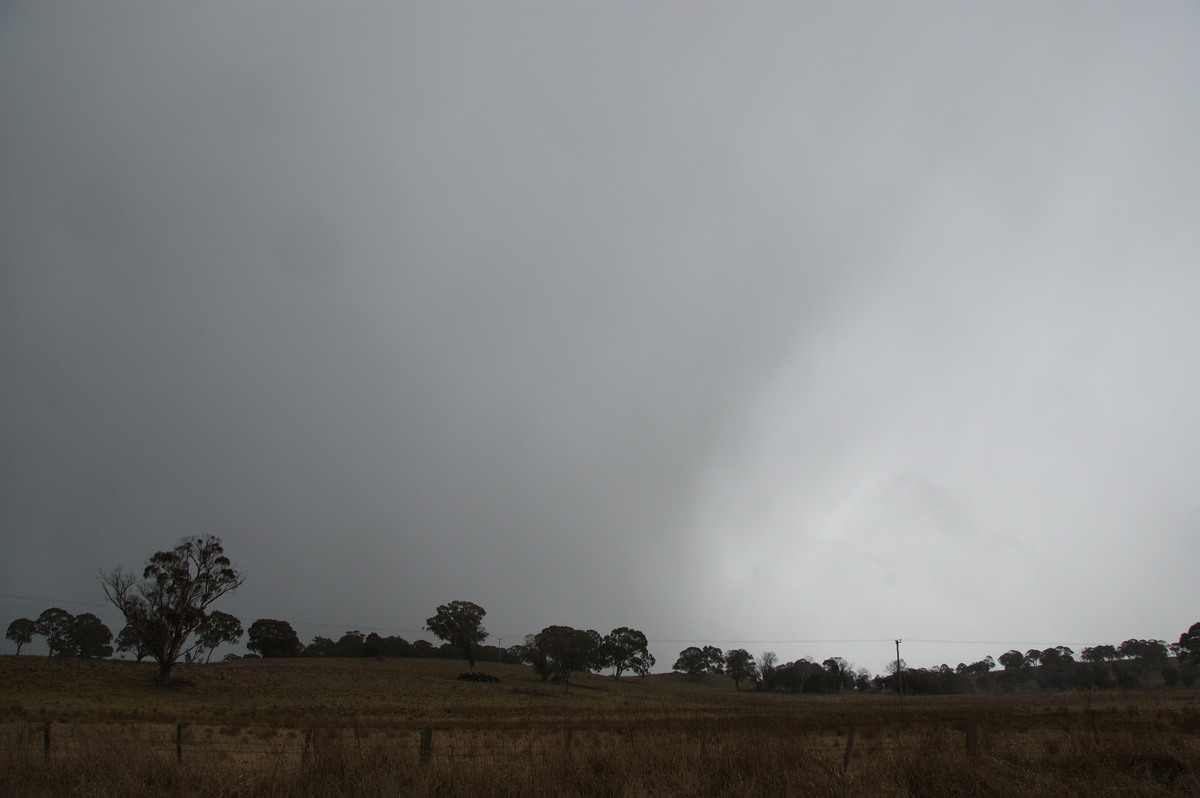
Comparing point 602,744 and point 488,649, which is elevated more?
point 602,744

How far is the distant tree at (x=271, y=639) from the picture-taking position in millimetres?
121438

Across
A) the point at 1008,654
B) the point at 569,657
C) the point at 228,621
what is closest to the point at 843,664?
the point at 569,657

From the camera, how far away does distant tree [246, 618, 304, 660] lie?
398 ft

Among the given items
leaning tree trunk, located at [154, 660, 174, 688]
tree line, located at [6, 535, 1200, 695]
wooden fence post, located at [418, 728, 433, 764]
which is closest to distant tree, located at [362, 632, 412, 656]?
tree line, located at [6, 535, 1200, 695]

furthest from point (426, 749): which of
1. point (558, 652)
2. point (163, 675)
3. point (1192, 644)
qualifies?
point (1192, 644)

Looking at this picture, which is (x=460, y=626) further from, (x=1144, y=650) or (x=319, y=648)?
(x=1144, y=650)

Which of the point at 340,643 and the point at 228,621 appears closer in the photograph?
the point at 228,621

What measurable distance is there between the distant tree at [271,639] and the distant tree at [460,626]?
36.2 metres

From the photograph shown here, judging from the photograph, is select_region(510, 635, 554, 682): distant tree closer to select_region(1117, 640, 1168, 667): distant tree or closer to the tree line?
the tree line

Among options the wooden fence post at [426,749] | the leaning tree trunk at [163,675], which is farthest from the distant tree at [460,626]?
the wooden fence post at [426,749]

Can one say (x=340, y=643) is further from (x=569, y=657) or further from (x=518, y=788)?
(x=518, y=788)

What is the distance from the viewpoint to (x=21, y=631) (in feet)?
406

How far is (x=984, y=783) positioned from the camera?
9.42m

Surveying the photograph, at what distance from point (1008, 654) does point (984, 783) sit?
229699 millimetres
